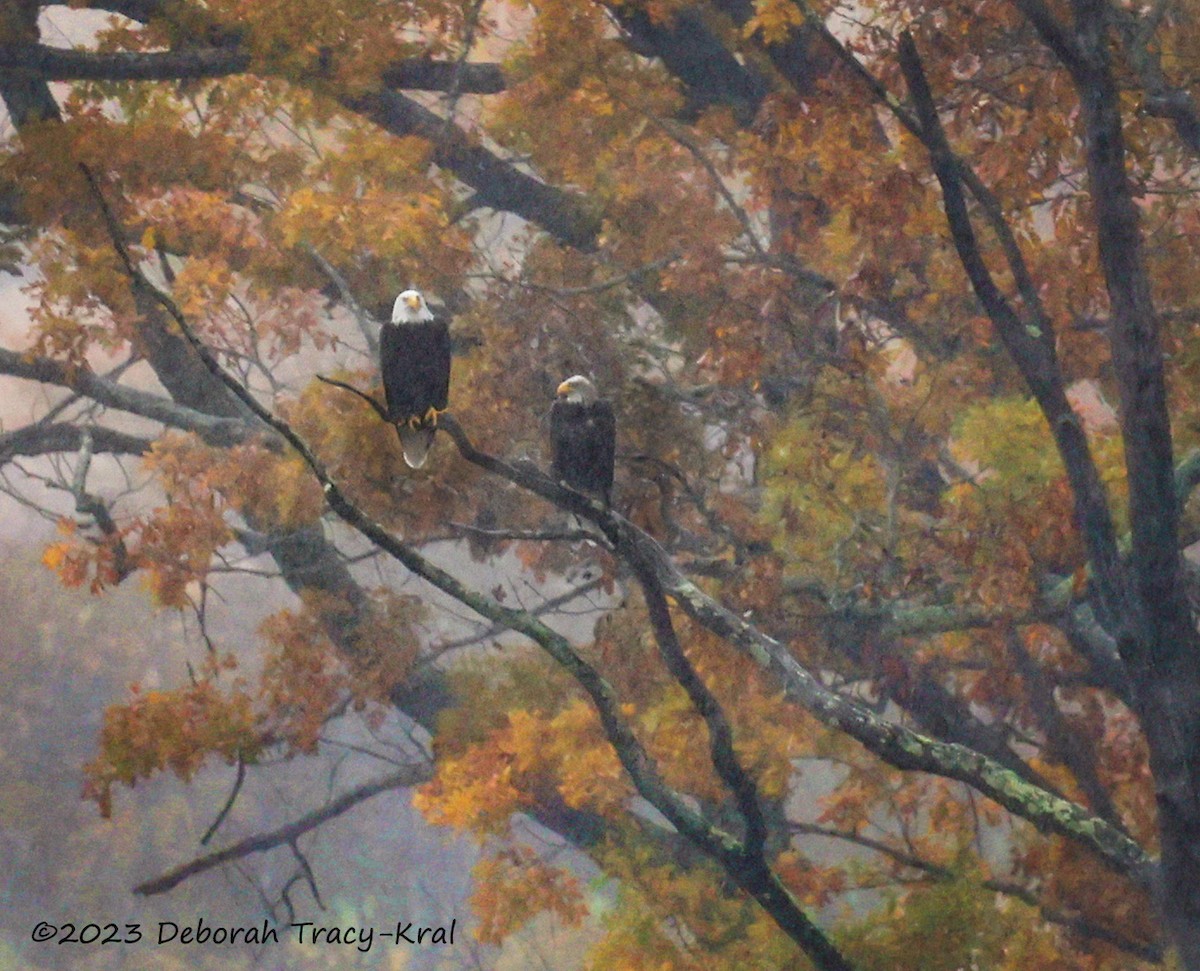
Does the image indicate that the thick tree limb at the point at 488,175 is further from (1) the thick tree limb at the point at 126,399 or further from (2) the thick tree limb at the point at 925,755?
(2) the thick tree limb at the point at 925,755

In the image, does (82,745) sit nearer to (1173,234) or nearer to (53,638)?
(53,638)

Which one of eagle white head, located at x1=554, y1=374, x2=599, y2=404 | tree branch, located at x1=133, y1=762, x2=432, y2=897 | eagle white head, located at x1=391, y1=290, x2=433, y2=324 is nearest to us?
eagle white head, located at x1=554, y1=374, x2=599, y2=404

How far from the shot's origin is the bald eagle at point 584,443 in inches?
133

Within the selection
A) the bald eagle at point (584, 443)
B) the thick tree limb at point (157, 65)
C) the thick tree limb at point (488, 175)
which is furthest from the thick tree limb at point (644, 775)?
the thick tree limb at point (488, 175)

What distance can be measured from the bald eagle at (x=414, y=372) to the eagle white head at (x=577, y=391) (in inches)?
13.5

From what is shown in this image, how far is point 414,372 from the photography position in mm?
3559

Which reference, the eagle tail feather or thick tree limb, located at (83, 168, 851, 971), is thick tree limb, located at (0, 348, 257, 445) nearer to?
the eagle tail feather

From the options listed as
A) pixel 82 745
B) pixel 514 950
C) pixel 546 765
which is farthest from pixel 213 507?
pixel 514 950

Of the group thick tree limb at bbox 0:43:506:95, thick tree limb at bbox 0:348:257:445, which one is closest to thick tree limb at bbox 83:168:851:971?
thick tree limb at bbox 0:43:506:95

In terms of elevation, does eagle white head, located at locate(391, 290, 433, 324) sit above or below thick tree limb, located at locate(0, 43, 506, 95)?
below

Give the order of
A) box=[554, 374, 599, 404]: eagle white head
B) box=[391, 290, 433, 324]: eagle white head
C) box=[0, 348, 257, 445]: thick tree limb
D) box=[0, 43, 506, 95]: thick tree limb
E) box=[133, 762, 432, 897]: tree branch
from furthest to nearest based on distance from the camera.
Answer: box=[133, 762, 432, 897]: tree branch < box=[0, 348, 257, 445]: thick tree limb < box=[0, 43, 506, 95]: thick tree limb < box=[391, 290, 433, 324]: eagle white head < box=[554, 374, 599, 404]: eagle white head

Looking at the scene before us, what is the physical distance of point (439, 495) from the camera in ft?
12.6

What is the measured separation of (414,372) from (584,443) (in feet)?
1.84

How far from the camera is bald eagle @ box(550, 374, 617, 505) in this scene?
11.1 ft
